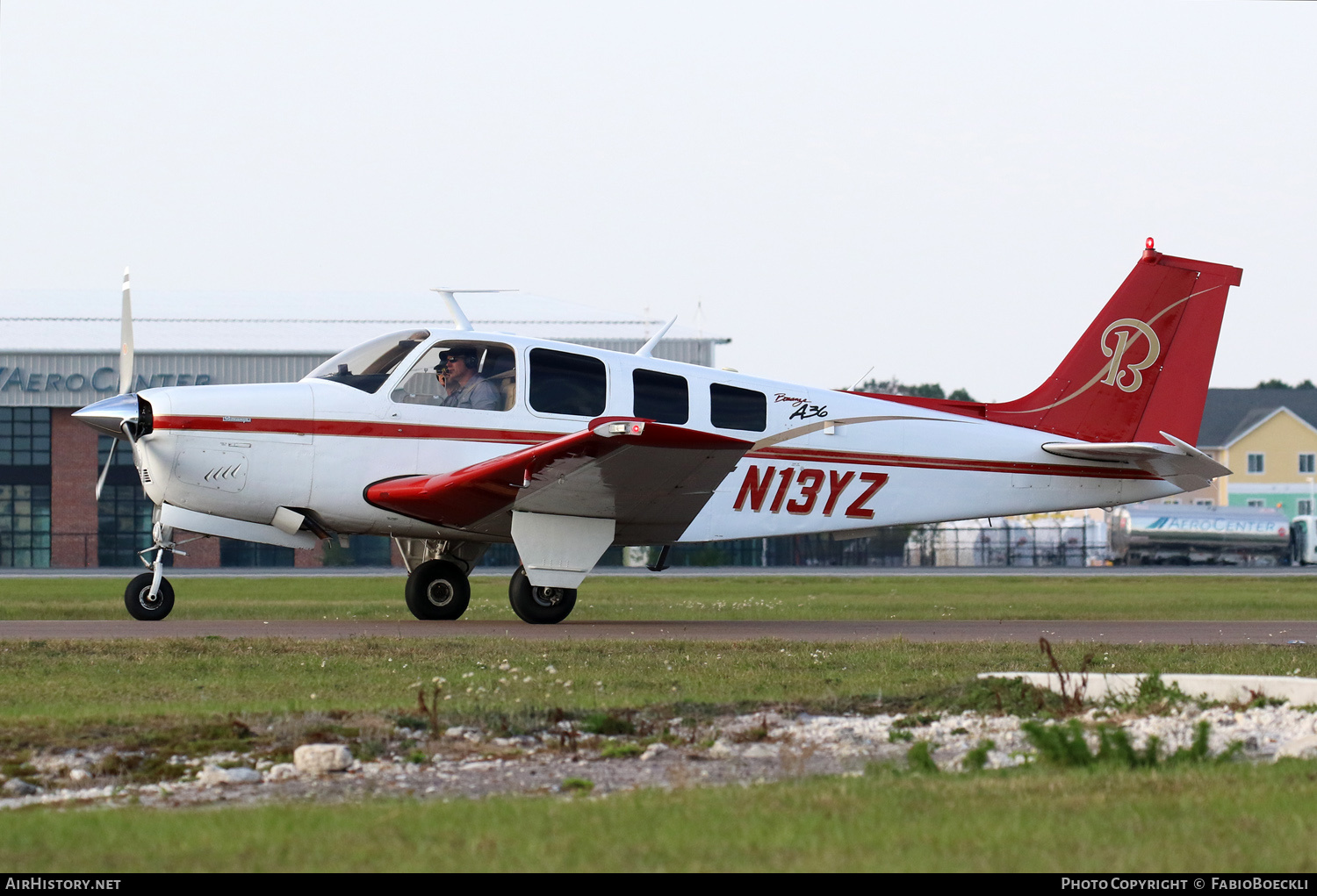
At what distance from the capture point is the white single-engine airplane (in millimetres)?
13633

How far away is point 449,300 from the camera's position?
15961 millimetres

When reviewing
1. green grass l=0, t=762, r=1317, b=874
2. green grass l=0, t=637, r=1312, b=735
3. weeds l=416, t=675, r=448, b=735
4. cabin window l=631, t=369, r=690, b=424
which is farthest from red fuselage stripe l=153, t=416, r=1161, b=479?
green grass l=0, t=762, r=1317, b=874

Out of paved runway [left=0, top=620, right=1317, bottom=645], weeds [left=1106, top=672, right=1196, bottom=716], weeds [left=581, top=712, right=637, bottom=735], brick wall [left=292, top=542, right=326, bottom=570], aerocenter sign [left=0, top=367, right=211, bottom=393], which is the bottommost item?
brick wall [left=292, top=542, right=326, bottom=570]

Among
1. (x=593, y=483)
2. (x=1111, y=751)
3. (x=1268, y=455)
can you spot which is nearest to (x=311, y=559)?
(x=593, y=483)

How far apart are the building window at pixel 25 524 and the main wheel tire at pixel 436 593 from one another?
1341 inches

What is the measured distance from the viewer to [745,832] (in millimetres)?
4461

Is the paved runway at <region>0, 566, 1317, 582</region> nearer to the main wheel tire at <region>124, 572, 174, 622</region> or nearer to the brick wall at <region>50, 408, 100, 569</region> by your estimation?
the brick wall at <region>50, 408, 100, 569</region>

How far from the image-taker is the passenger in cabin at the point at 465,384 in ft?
46.6

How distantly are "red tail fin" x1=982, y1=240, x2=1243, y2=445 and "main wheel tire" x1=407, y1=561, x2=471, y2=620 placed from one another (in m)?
6.55

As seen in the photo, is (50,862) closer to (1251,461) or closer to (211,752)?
(211,752)

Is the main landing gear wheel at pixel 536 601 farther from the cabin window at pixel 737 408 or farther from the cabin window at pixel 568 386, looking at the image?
the cabin window at pixel 737 408

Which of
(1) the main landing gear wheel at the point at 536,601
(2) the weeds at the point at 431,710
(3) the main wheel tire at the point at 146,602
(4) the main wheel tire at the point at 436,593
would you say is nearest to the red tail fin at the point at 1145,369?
(1) the main landing gear wheel at the point at 536,601

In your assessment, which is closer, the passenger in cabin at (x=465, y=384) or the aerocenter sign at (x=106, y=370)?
the passenger in cabin at (x=465, y=384)

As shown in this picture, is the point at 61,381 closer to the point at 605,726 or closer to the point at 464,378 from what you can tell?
the point at 464,378
